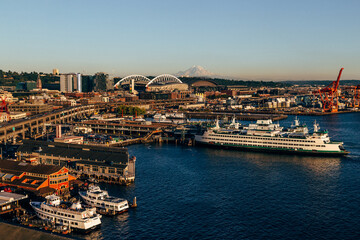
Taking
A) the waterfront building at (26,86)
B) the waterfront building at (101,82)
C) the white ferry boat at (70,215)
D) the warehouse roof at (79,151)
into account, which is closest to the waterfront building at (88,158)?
the warehouse roof at (79,151)

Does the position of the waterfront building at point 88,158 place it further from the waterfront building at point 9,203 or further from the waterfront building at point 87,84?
the waterfront building at point 87,84

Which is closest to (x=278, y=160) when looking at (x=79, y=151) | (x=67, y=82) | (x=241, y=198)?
(x=241, y=198)

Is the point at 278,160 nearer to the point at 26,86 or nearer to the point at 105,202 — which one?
the point at 105,202

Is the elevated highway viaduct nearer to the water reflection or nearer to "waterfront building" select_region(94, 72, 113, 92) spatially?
the water reflection

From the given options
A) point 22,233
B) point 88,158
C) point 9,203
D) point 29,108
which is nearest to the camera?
point 22,233

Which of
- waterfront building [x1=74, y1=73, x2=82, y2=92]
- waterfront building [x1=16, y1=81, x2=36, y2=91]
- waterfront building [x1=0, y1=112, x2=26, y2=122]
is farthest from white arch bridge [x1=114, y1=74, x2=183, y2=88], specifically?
waterfront building [x1=0, y1=112, x2=26, y2=122]

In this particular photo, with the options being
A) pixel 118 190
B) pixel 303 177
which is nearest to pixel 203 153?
pixel 303 177
